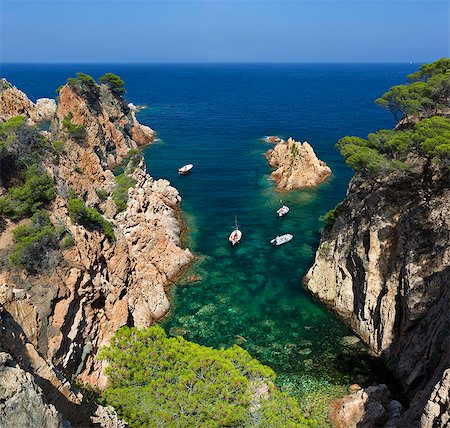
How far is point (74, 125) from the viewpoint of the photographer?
53750mm

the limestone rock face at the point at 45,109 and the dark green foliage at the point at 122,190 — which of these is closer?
the dark green foliage at the point at 122,190

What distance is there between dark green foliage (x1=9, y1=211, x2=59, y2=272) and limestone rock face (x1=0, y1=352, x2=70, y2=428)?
15.5 m

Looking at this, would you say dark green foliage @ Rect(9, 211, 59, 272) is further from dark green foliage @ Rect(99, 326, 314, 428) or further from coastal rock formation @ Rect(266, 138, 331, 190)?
coastal rock formation @ Rect(266, 138, 331, 190)

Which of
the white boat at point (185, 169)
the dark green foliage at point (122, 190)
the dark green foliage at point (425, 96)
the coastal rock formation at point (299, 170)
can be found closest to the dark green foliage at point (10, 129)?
the dark green foliage at point (122, 190)

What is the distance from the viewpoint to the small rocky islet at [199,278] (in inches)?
835

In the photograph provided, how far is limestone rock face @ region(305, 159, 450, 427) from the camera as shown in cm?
2502

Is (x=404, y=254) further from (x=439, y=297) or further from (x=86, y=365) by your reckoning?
(x=86, y=365)

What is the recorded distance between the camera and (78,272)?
80.5ft

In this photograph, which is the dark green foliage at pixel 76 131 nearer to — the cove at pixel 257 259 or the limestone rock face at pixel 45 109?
the cove at pixel 257 259

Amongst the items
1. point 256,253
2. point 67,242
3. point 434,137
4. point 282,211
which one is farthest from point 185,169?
point 434,137

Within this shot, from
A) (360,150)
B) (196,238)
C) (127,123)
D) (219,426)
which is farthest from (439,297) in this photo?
(127,123)

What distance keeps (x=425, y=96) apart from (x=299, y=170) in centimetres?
3155

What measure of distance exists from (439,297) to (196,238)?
94.7 ft

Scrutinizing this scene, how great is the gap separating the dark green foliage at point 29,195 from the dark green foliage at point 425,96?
101 ft
